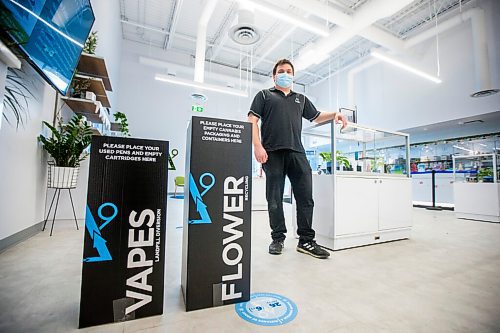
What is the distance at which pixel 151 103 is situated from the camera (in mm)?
7945

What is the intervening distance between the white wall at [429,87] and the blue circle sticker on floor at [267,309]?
6200mm

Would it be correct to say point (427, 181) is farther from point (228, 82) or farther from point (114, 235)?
point (114, 235)

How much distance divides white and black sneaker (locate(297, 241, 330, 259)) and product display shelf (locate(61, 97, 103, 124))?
104 inches

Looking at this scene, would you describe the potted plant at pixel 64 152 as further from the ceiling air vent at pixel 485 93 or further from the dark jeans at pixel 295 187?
the ceiling air vent at pixel 485 93

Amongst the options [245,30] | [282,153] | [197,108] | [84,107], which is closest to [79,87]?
[84,107]

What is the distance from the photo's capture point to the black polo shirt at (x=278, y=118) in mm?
1783

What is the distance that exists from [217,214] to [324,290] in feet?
2.19

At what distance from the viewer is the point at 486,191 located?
3.95 metres

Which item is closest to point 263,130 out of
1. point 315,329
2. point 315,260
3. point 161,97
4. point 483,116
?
point 315,260

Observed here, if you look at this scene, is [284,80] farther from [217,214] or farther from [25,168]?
[25,168]

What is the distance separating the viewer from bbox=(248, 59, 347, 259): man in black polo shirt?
1.79 m

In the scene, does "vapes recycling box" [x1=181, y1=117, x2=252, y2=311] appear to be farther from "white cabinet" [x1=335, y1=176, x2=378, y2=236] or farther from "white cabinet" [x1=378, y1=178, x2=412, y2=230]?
"white cabinet" [x1=378, y1=178, x2=412, y2=230]

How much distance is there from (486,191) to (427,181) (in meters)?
2.79

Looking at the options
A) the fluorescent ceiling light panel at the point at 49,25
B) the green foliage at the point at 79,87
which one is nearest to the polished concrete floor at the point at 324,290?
the fluorescent ceiling light panel at the point at 49,25
